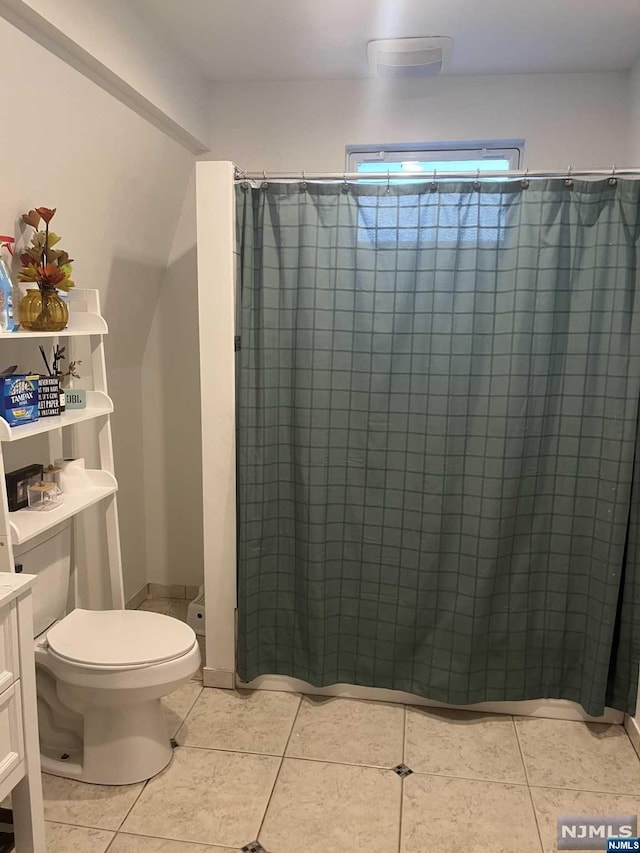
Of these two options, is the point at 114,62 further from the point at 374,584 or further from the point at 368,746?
the point at 368,746

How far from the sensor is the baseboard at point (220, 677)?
256 cm

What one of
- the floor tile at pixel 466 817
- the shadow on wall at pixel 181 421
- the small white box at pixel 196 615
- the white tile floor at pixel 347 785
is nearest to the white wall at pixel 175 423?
the shadow on wall at pixel 181 421

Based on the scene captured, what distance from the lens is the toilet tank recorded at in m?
2.07

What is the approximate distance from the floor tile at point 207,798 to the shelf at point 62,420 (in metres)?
1.14

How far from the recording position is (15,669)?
1.53 meters

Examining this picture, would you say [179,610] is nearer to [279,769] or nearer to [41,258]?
[279,769]

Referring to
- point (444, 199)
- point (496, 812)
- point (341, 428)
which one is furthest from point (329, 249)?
point (496, 812)

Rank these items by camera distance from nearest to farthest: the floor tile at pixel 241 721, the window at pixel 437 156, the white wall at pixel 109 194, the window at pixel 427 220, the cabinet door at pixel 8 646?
the cabinet door at pixel 8 646 → the white wall at pixel 109 194 → the window at pixel 427 220 → the floor tile at pixel 241 721 → the window at pixel 437 156

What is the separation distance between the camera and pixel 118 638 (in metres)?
2.06

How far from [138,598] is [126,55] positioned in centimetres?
230

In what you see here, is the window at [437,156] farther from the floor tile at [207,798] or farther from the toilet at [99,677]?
the floor tile at [207,798]

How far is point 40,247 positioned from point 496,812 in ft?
7.01

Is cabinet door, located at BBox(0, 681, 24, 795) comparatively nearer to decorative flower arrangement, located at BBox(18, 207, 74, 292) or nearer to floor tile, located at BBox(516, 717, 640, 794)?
decorative flower arrangement, located at BBox(18, 207, 74, 292)

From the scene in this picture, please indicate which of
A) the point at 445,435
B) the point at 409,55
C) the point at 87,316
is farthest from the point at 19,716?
the point at 409,55
